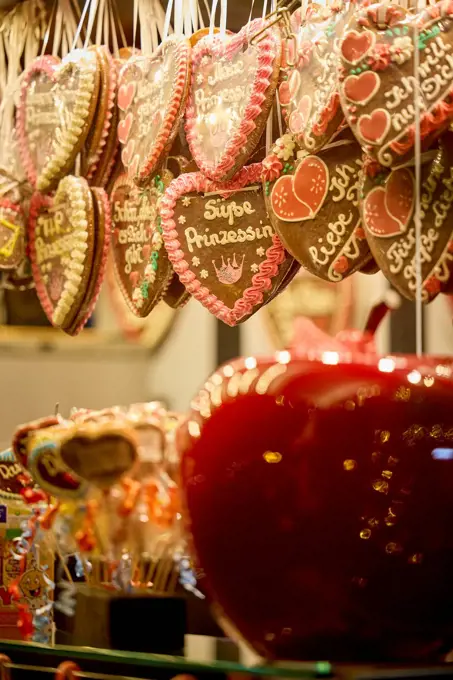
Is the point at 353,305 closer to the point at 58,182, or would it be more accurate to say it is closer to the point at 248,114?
the point at 58,182

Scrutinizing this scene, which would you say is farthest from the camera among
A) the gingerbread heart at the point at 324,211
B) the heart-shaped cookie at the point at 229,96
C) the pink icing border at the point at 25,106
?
the pink icing border at the point at 25,106

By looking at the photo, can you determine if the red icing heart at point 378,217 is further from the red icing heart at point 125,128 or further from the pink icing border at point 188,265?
the red icing heart at point 125,128

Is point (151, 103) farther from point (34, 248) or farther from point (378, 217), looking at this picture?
point (378, 217)

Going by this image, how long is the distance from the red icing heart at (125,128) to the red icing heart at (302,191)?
349mm

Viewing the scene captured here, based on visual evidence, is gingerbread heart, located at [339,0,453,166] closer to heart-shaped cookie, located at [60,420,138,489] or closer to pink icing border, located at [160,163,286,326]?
pink icing border, located at [160,163,286,326]

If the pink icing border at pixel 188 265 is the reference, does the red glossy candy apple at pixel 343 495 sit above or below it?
below

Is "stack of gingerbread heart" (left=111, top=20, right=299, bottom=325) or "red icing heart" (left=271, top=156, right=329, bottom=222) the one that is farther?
"stack of gingerbread heart" (left=111, top=20, right=299, bottom=325)

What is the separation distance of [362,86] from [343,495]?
0.48 m

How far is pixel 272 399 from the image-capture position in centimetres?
106

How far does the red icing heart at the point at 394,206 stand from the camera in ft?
4.37

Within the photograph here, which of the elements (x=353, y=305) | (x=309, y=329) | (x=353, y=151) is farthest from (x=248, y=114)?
(x=353, y=305)

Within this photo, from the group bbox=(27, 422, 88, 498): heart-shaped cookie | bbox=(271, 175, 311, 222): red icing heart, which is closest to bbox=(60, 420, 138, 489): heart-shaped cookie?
bbox=(27, 422, 88, 498): heart-shaped cookie

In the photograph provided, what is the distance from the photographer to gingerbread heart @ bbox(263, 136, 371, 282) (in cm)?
144

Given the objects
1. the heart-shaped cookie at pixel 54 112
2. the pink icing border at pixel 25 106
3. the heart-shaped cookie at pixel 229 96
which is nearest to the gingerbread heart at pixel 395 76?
the heart-shaped cookie at pixel 229 96
